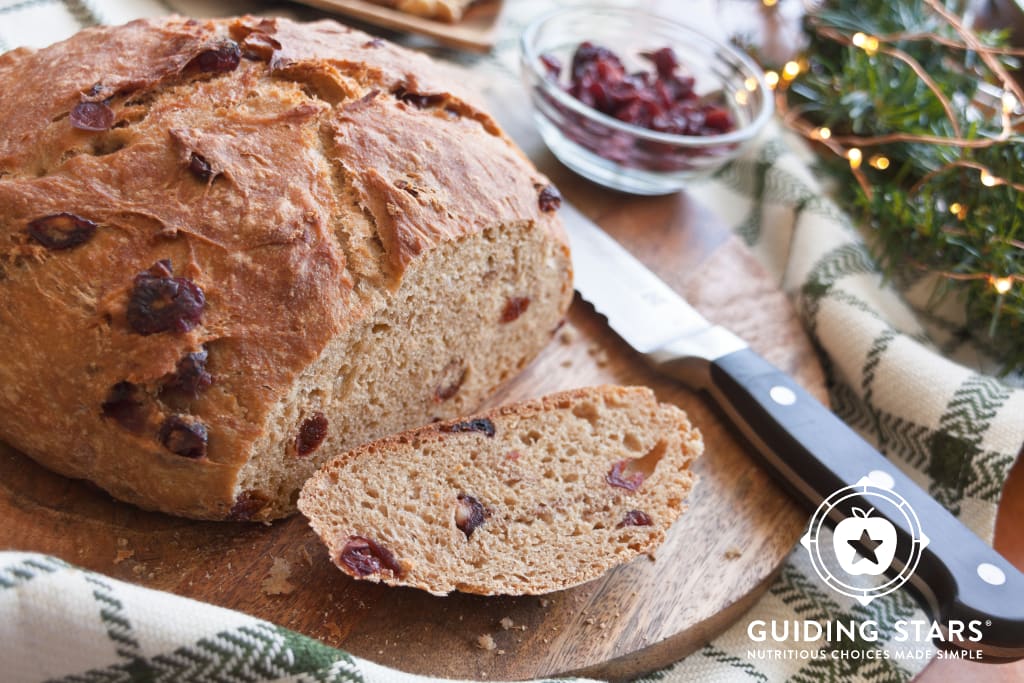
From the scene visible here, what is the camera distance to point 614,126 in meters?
3.65

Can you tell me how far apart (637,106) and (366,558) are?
7.54ft

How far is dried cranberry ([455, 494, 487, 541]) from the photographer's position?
8.16ft

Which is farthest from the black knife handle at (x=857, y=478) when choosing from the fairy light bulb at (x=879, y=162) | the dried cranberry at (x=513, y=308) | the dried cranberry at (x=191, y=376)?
the dried cranberry at (x=191, y=376)

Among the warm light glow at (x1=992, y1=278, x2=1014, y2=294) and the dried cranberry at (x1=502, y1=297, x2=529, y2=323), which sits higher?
the dried cranberry at (x1=502, y1=297, x2=529, y2=323)

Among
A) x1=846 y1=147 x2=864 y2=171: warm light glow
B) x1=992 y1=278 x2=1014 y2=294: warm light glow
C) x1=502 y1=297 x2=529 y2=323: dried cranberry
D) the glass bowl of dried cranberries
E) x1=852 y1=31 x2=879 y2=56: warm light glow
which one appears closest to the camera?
x1=502 y1=297 x2=529 y2=323: dried cranberry

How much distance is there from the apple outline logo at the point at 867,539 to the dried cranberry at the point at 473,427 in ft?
3.47

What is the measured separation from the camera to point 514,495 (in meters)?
2.61

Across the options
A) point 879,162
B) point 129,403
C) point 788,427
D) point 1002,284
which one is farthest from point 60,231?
point 879,162

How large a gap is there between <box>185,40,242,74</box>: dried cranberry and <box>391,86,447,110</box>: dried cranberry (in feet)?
1.57

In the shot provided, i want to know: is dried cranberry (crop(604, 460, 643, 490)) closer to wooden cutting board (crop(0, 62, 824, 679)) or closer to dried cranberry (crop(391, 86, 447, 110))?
wooden cutting board (crop(0, 62, 824, 679))

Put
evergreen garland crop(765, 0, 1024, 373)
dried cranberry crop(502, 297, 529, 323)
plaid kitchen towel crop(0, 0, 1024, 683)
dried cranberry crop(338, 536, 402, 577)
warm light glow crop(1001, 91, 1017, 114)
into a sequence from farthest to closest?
warm light glow crop(1001, 91, 1017, 114)
evergreen garland crop(765, 0, 1024, 373)
dried cranberry crop(502, 297, 529, 323)
dried cranberry crop(338, 536, 402, 577)
plaid kitchen towel crop(0, 0, 1024, 683)

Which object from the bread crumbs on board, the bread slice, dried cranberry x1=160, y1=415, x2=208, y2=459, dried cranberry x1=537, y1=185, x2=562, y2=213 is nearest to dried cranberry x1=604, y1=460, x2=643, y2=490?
the bread slice

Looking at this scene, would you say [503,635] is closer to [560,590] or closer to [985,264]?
[560,590]

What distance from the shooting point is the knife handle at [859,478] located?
241cm
